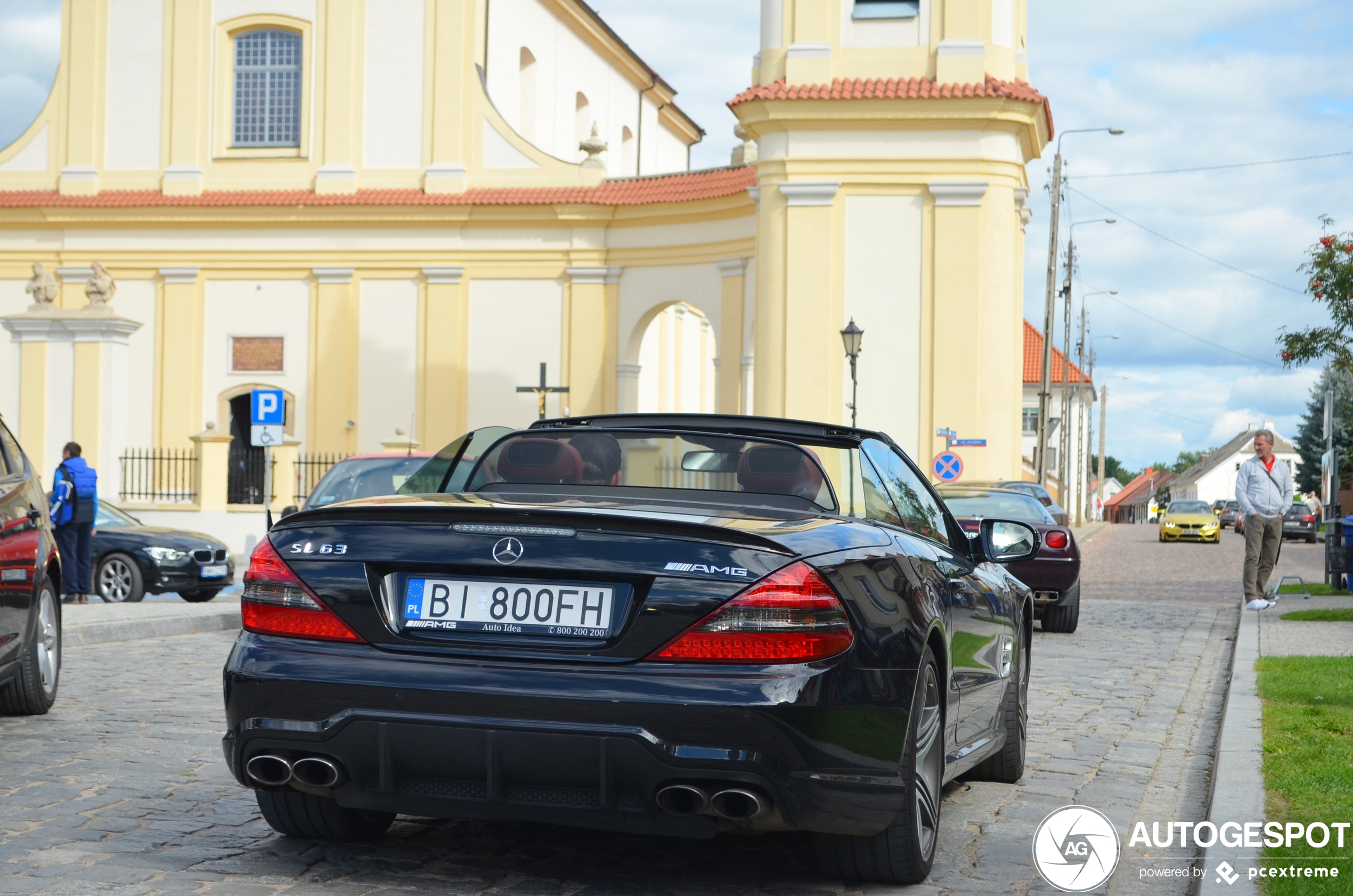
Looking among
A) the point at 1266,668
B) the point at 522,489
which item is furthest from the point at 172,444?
the point at 522,489

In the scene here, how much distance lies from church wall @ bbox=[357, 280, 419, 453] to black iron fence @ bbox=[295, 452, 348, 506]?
1043 millimetres

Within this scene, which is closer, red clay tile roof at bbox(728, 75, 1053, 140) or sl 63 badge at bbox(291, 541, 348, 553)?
sl 63 badge at bbox(291, 541, 348, 553)

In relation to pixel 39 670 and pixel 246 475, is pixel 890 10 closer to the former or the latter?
pixel 246 475

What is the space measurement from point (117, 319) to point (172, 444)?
33.6 ft

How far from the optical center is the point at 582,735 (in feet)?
13.5

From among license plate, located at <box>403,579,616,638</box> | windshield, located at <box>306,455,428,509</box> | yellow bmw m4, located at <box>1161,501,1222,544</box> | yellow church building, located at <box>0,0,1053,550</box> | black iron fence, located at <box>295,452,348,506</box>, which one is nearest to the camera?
license plate, located at <box>403,579,616,638</box>

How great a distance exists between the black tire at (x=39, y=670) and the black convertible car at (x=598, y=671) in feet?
13.3

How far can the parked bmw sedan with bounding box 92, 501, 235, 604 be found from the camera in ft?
61.3

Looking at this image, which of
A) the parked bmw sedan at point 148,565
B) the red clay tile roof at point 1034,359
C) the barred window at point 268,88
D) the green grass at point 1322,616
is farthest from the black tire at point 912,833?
the red clay tile roof at point 1034,359

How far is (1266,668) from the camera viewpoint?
35.3 feet

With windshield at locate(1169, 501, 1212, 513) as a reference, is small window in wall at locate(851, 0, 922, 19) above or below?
above

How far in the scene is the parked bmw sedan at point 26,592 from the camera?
7.52 meters

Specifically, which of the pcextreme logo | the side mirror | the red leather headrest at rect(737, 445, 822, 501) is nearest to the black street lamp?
the side mirror

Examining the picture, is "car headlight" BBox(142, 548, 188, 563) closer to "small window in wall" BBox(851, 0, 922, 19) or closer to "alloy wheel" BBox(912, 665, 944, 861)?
"alloy wheel" BBox(912, 665, 944, 861)
